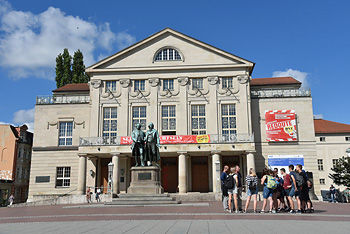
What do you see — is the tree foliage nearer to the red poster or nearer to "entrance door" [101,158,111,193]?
"entrance door" [101,158,111,193]

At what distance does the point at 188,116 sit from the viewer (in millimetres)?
36938

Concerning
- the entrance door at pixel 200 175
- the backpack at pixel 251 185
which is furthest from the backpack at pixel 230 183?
the entrance door at pixel 200 175

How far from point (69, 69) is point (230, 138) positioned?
33.1m

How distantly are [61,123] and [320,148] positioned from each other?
1484 inches

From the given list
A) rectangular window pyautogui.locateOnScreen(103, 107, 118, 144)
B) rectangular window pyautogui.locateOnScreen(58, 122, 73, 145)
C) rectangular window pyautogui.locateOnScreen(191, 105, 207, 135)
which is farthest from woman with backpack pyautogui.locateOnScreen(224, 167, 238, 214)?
rectangular window pyautogui.locateOnScreen(58, 122, 73, 145)

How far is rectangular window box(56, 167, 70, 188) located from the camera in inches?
1486

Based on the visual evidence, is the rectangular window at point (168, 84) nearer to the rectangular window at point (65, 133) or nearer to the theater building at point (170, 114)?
the theater building at point (170, 114)

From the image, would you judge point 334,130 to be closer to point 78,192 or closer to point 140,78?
point 140,78

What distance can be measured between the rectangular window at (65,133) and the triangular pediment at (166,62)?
264 inches

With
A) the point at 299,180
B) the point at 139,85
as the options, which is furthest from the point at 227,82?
the point at 299,180

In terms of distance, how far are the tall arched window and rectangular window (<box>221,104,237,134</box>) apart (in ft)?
25.5

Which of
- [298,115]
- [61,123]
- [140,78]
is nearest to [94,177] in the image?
[61,123]

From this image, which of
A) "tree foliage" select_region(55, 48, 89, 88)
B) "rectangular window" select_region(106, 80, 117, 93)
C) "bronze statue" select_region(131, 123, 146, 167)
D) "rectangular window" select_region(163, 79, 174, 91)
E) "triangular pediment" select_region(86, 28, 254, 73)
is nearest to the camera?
"bronze statue" select_region(131, 123, 146, 167)

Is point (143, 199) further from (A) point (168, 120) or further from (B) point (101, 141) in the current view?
(A) point (168, 120)
